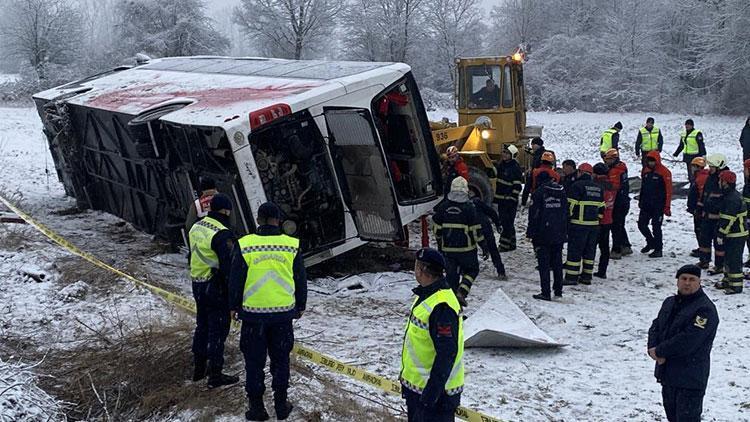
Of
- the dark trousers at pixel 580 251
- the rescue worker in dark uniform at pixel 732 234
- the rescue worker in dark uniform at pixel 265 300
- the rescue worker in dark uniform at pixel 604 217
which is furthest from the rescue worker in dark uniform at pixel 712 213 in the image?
the rescue worker in dark uniform at pixel 265 300

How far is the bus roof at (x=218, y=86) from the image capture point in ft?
25.8

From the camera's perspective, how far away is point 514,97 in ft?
42.7

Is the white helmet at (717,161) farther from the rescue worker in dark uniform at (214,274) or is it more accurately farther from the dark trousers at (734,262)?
the rescue worker in dark uniform at (214,274)

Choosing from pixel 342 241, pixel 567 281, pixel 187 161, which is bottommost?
pixel 567 281

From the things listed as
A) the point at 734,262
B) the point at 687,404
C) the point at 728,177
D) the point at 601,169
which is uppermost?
the point at 601,169

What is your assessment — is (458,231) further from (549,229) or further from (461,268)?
(549,229)

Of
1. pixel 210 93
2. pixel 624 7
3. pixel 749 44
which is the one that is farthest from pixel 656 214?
pixel 624 7

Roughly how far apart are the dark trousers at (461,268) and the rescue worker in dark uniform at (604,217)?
2.36 meters

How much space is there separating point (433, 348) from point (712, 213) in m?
6.33

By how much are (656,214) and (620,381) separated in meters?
4.56

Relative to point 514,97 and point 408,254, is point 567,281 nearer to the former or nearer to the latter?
point 408,254

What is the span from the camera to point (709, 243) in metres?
8.94

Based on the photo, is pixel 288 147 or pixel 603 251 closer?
pixel 288 147

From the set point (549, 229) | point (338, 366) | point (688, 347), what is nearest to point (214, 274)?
point (338, 366)
